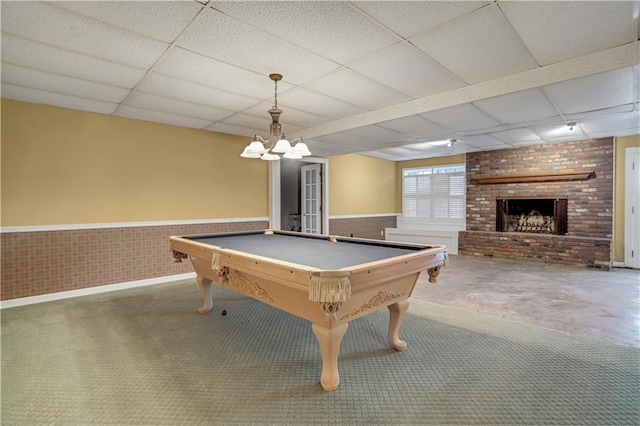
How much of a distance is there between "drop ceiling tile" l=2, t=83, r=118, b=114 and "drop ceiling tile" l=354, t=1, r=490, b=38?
3344mm

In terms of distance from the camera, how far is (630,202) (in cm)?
547

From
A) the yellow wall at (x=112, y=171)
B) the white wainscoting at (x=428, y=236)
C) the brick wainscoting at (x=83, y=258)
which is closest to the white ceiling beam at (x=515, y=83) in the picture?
the yellow wall at (x=112, y=171)

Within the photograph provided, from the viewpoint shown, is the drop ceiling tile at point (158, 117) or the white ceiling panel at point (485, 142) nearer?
the drop ceiling tile at point (158, 117)

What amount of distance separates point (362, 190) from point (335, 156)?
1.23 meters

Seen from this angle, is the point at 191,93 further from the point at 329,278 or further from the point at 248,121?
the point at 329,278

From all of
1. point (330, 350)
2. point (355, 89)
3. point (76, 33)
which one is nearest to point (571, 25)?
point (355, 89)

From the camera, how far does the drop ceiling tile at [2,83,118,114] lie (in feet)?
11.0

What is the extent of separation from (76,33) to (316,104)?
231 cm

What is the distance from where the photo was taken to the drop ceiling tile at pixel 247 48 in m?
2.19

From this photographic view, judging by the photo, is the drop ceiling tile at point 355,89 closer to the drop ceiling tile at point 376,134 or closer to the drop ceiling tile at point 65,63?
the drop ceiling tile at point 376,134

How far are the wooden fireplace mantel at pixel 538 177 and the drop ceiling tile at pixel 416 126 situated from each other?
8.69 ft

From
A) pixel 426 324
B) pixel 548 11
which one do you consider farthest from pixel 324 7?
pixel 426 324

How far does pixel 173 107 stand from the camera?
392 cm

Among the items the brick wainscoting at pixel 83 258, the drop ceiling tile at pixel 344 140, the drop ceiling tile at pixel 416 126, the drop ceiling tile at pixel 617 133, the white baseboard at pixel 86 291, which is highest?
the drop ceiling tile at pixel 617 133
